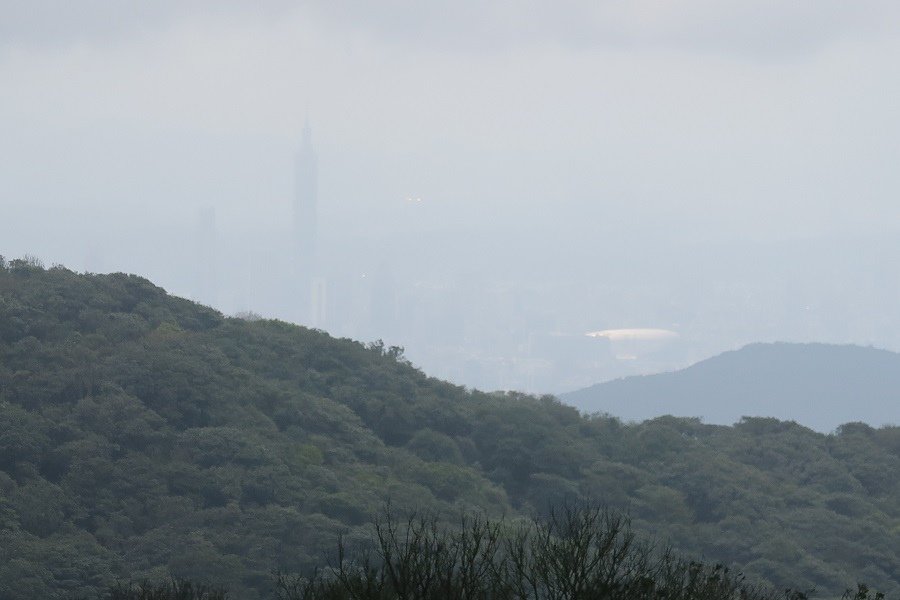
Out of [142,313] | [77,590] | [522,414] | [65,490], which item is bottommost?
[77,590]

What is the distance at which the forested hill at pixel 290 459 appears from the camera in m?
47.9

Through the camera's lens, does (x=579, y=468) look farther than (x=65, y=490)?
Yes

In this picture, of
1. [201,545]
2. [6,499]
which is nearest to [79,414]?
[6,499]

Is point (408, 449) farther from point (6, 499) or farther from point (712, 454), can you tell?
point (6, 499)

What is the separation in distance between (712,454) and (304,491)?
22262 mm

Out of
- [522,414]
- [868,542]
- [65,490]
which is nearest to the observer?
[65,490]

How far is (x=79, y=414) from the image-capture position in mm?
55562

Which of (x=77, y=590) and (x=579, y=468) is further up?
(x=579, y=468)

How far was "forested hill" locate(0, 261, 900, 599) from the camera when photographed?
4788 cm

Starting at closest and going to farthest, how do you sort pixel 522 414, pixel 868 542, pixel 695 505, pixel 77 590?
1. pixel 77 590
2. pixel 868 542
3. pixel 695 505
4. pixel 522 414

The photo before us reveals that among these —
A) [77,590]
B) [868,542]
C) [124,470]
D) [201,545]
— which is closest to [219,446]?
[124,470]

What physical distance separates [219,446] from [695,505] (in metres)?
22.1

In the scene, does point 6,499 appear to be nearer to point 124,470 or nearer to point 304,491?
point 124,470

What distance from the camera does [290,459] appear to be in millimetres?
56875
